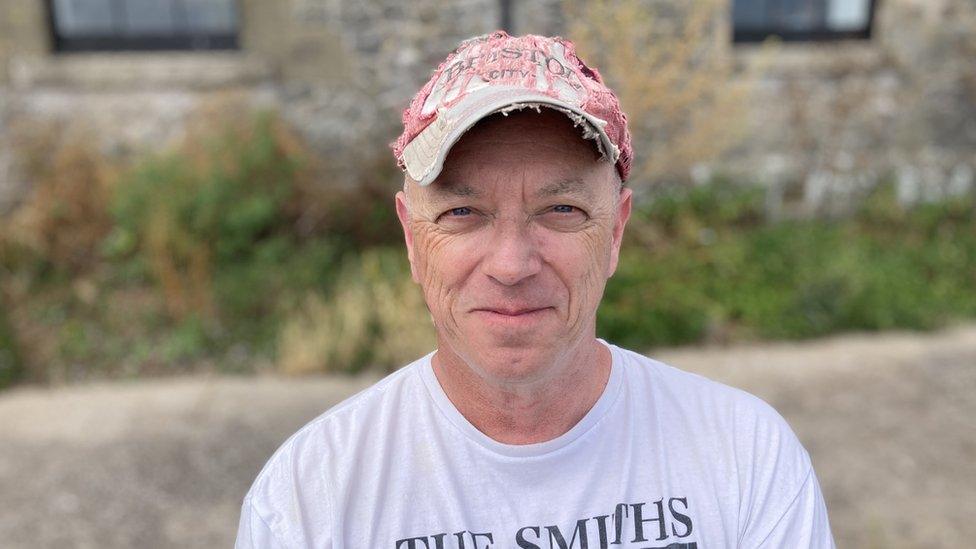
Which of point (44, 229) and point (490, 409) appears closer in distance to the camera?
point (490, 409)

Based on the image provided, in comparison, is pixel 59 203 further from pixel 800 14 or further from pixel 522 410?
pixel 800 14

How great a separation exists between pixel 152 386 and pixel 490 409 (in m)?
3.83

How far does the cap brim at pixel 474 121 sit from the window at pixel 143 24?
18.8 ft

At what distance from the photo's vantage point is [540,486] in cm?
139

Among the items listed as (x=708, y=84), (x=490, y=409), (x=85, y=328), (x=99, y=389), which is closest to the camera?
(x=490, y=409)

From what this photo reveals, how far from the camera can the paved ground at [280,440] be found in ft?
11.7

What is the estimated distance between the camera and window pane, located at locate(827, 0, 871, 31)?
6.90 m

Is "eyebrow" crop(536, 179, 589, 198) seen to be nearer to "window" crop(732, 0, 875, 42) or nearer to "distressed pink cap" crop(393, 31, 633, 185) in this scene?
"distressed pink cap" crop(393, 31, 633, 185)

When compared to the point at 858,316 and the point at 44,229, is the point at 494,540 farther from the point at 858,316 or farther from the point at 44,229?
the point at 44,229

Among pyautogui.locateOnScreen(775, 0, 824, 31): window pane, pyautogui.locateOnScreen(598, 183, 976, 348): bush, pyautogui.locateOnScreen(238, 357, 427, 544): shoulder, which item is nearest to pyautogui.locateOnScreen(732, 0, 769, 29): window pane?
pyautogui.locateOnScreen(775, 0, 824, 31): window pane

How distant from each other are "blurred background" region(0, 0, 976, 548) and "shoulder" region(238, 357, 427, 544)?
7.73 ft

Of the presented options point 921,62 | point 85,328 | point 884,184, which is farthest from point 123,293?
point 921,62

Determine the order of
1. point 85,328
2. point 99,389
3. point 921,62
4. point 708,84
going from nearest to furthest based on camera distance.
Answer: point 99,389, point 85,328, point 708,84, point 921,62

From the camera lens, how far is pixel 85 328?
206 inches
